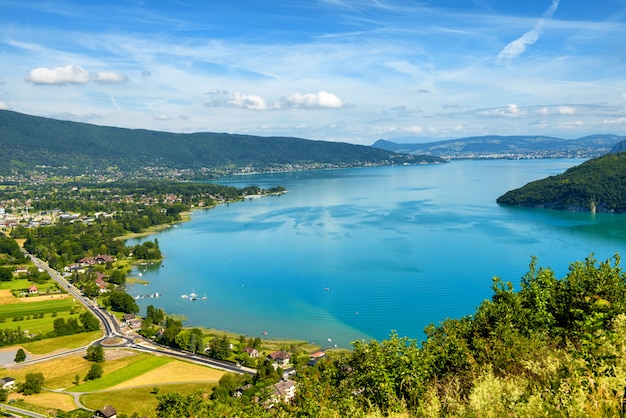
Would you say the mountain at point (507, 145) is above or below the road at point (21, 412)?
above

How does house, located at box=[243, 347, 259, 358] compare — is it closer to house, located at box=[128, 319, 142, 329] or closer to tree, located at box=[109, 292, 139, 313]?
house, located at box=[128, 319, 142, 329]

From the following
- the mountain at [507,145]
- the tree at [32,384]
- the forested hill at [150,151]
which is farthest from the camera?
the mountain at [507,145]

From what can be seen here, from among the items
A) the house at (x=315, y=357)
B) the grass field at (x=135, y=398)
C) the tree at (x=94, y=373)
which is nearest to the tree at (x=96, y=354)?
the tree at (x=94, y=373)

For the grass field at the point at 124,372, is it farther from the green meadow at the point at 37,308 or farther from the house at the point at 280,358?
the green meadow at the point at 37,308

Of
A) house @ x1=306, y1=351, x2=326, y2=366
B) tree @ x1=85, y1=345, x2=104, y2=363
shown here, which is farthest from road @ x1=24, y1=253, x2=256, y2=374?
house @ x1=306, y1=351, x2=326, y2=366

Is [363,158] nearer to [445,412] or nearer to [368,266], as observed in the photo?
[368,266]

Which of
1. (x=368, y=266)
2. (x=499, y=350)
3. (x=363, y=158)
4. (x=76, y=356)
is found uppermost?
(x=363, y=158)

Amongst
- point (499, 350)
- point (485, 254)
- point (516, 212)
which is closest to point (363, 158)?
point (516, 212)
